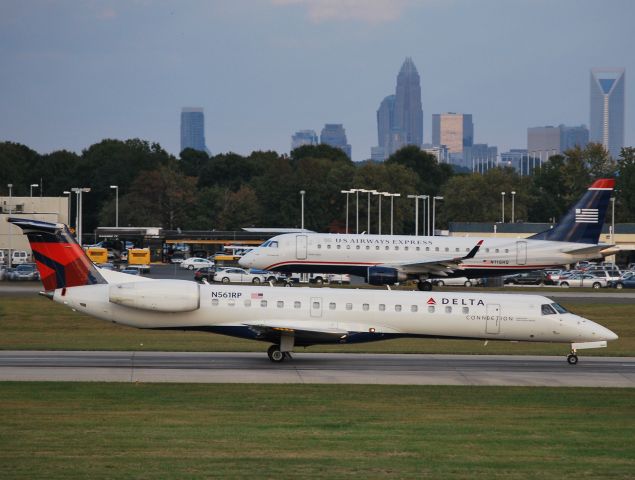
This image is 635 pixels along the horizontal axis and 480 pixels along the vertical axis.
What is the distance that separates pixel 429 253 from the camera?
191ft

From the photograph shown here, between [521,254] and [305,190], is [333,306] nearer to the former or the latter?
[521,254]

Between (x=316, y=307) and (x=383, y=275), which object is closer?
(x=316, y=307)

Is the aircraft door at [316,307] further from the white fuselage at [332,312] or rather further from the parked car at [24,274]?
the parked car at [24,274]

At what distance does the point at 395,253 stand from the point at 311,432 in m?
36.7

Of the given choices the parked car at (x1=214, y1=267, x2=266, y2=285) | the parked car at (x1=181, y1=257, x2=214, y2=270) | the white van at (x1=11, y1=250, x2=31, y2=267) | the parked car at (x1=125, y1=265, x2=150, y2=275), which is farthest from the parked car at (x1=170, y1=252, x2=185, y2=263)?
the parked car at (x1=214, y1=267, x2=266, y2=285)

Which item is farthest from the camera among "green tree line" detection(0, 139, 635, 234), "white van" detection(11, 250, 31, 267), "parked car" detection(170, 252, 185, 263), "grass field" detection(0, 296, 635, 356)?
"green tree line" detection(0, 139, 635, 234)

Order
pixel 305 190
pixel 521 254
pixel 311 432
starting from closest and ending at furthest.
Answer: pixel 311 432 → pixel 521 254 → pixel 305 190

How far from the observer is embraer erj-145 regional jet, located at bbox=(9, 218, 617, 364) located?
31.5m

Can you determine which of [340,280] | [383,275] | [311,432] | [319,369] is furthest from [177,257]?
[311,432]

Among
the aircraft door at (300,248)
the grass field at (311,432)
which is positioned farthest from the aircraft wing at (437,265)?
the grass field at (311,432)

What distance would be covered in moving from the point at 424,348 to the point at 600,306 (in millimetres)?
18223

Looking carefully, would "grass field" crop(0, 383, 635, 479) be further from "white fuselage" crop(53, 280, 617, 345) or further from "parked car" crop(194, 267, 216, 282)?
"parked car" crop(194, 267, 216, 282)

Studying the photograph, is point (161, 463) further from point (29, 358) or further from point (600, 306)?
point (600, 306)

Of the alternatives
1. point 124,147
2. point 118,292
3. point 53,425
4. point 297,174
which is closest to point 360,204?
point 297,174
